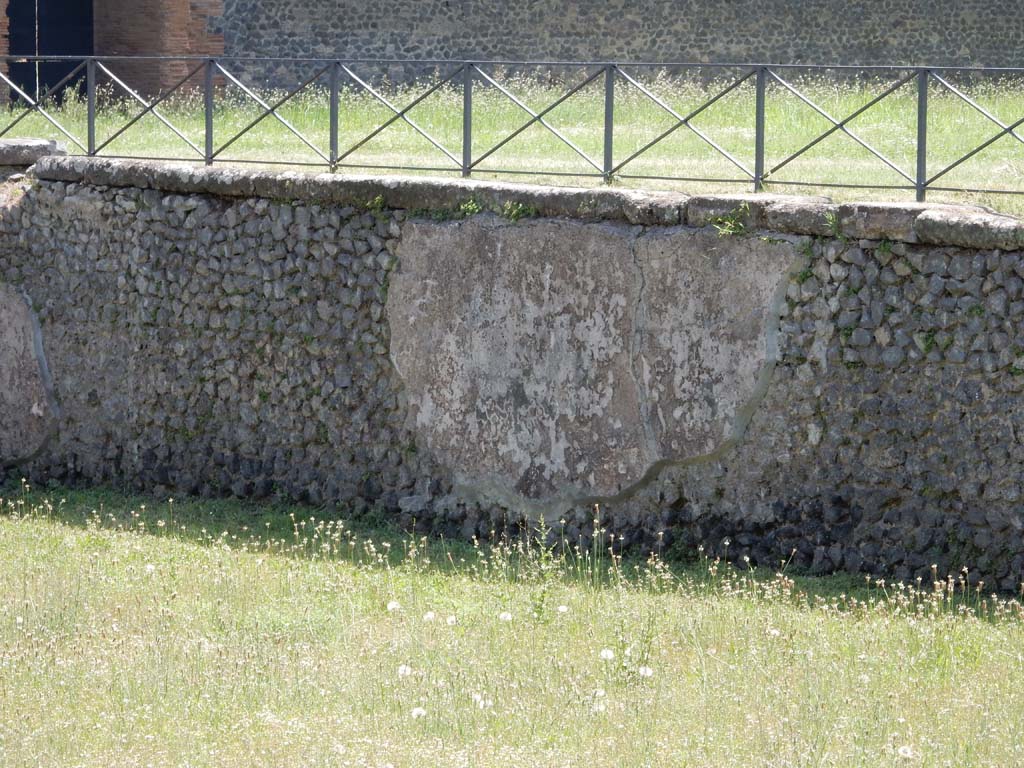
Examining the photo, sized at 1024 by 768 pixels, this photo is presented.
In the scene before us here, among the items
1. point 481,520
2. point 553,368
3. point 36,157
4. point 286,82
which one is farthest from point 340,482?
point 286,82

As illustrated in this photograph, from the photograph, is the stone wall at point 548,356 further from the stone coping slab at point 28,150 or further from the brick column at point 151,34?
the brick column at point 151,34

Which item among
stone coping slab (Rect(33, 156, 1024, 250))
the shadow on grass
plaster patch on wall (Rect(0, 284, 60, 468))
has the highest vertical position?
stone coping slab (Rect(33, 156, 1024, 250))

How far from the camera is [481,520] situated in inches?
335

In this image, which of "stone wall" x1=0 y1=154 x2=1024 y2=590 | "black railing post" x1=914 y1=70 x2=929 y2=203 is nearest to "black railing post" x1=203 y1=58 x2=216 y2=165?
"stone wall" x1=0 y1=154 x2=1024 y2=590

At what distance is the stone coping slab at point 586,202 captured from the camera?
7062 mm

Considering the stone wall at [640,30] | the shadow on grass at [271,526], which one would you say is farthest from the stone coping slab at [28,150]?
the stone wall at [640,30]

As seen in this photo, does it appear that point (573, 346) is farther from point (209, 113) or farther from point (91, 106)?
point (91, 106)

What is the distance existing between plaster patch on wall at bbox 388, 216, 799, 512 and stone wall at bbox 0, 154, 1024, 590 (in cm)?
1

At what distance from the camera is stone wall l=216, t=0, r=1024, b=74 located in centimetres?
1867

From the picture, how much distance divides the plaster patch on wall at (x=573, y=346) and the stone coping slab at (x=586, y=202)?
0.11 m

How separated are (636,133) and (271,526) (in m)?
5.73

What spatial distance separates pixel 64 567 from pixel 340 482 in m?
1.95

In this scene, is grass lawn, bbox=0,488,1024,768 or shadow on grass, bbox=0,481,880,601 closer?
grass lawn, bbox=0,488,1024,768

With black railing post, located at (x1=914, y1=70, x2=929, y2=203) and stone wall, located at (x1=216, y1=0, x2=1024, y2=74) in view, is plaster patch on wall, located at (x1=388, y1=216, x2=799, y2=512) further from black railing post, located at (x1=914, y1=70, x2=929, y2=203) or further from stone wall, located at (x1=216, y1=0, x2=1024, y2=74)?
stone wall, located at (x1=216, y1=0, x2=1024, y2=74)
